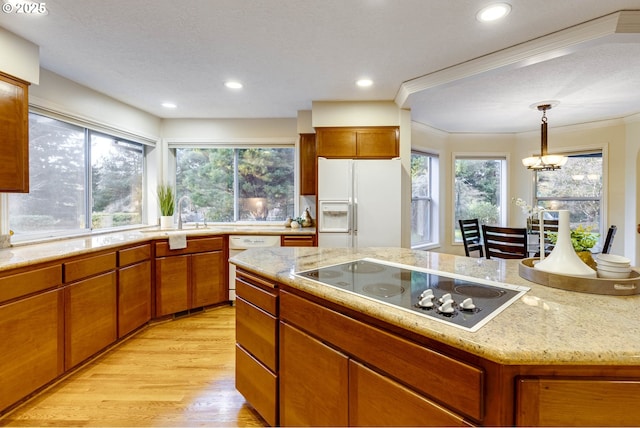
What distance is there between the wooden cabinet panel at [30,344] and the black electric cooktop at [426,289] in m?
1.74

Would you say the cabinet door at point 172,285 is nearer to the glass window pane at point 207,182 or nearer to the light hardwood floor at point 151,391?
the light hardwood floor at point 151,391

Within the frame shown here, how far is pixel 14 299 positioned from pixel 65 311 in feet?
1.16

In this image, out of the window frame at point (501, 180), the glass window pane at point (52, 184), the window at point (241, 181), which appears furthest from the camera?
the window frame at point (501, 180)

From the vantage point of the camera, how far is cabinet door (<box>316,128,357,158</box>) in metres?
3.48

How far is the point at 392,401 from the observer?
0.99 metres

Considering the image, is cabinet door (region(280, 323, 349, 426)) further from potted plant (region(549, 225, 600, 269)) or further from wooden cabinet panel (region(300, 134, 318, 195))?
wooden cabinet panel (region(300, 134, 318, 195))

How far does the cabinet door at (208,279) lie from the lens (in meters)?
3.32

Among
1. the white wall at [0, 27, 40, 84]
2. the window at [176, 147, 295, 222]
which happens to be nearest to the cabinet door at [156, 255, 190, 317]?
the window at [176, 147, 295, 222]

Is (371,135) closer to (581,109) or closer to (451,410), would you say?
(581,109)

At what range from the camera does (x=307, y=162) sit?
12.8ft

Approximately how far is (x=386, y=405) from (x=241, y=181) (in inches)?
148

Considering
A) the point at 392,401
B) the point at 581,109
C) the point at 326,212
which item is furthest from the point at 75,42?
the point at 581,109

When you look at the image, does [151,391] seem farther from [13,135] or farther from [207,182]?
[207,182]

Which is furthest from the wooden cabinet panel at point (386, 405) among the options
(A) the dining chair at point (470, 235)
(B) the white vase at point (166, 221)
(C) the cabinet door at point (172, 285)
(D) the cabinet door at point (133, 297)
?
(B) the white vase at point (166, 221)
